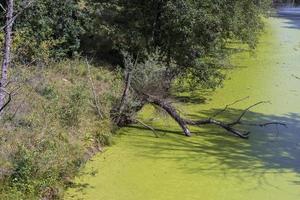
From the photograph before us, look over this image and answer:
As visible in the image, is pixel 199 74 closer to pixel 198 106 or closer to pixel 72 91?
pixel 198 106

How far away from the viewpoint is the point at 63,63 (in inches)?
371

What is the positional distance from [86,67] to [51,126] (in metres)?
3.30

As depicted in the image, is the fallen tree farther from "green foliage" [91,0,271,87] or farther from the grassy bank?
"green foliage" [91,0,271,87]

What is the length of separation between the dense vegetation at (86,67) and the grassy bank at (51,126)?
0.04ft

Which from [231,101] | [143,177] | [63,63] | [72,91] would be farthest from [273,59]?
[143,177]

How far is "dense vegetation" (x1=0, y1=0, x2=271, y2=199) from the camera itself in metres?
5.62

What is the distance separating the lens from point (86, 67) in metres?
9.64

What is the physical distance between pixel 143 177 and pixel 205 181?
0.72m

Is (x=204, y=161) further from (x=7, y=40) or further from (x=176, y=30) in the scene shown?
(x=176, y=30)

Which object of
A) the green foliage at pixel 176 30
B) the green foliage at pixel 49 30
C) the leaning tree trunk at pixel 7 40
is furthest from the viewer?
the green foliage at pixel 176 30

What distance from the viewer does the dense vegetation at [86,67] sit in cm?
562

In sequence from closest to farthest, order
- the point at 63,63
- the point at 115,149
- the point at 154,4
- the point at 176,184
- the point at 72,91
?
the point at 176,184
the point at 115,149
the point at 72,91
the point at 63,63
the point at 154,4

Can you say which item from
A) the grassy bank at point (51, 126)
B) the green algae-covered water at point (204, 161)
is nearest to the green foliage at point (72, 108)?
the grassy bank at point (51, 126)

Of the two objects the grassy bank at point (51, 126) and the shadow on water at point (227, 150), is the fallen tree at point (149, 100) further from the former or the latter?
the grassy bank at point (51, 126)
